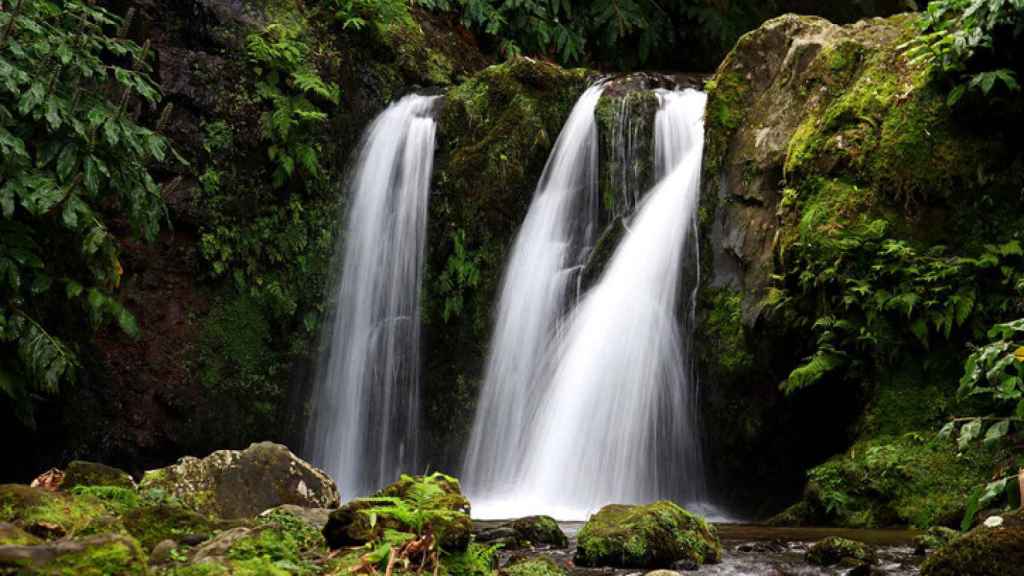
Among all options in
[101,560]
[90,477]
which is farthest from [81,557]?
[90,477]

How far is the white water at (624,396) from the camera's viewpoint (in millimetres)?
8227

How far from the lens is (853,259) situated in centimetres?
746

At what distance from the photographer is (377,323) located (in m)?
11.2

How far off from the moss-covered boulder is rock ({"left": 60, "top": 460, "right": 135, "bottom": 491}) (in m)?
2.39

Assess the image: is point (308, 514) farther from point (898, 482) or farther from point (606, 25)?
point (606, 25)

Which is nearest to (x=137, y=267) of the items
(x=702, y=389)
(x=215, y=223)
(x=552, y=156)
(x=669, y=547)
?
(x=215, y=223)

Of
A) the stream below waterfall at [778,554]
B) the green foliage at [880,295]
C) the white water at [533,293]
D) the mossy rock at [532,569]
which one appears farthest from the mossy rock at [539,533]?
the white water at [533,293]

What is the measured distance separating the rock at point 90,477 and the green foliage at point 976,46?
20.7ft

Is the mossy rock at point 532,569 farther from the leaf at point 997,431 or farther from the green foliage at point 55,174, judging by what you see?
the green foliage at point 55,174

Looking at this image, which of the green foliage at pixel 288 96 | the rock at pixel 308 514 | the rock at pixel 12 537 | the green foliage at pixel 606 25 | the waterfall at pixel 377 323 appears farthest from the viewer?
the green foliage at pixel 606 25

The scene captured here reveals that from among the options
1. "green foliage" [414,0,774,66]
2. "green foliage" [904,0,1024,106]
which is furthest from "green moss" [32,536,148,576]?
"green foliage" [414,0,774,66]

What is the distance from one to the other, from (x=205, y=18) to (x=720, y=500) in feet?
27.6

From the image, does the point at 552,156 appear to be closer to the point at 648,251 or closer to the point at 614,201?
the point at 614,201

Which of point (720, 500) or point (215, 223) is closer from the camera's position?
point (720, 500)
